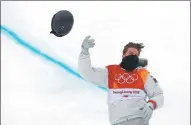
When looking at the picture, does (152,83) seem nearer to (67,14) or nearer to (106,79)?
(106,79)

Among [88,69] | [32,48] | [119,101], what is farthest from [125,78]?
[32,48]

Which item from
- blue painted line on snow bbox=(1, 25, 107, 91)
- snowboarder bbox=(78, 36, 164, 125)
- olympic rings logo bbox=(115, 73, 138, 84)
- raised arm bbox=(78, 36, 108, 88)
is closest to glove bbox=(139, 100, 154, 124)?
snowboarder bbox=(78, 36, 164, 125)

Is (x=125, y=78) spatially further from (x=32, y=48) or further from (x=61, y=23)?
(x=32, y=48)

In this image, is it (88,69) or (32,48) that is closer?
(88,69)

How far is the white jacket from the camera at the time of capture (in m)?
4.32

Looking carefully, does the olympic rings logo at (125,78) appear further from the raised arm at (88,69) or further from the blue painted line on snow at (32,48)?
the blue painted line on snow at (32,48)

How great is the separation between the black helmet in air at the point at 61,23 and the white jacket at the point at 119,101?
284 mm

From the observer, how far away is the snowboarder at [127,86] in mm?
4312

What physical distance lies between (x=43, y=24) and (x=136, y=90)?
397 centimetres

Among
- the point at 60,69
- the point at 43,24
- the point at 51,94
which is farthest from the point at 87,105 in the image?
the point at 43,24

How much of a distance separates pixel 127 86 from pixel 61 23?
2.48 ft

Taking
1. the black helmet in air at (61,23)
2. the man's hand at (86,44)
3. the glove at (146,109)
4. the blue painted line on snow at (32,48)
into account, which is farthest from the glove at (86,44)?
the blue painted line on snow at (32,48)

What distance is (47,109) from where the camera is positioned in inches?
268

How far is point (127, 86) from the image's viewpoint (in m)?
4.46
